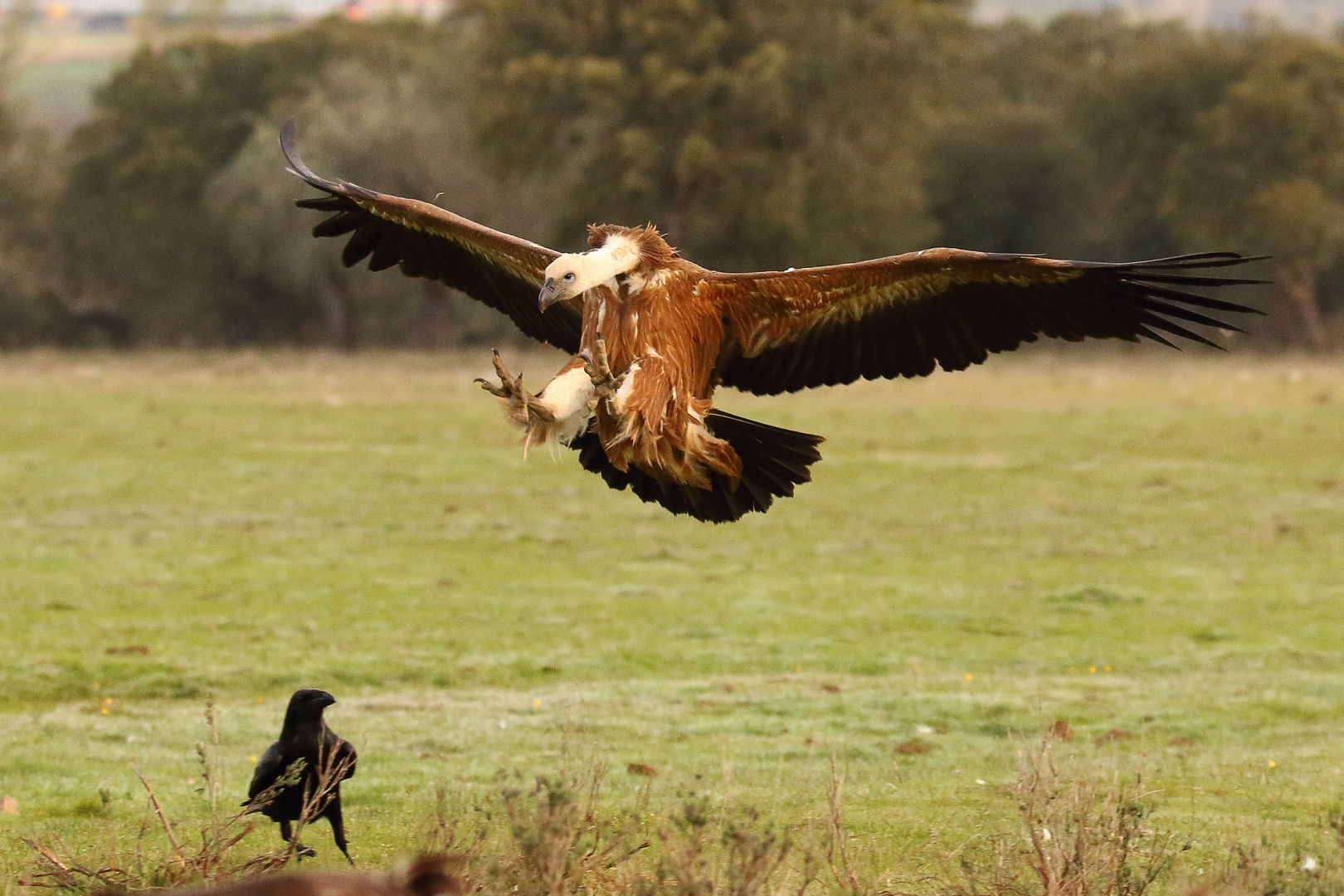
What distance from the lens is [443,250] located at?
30.1ft

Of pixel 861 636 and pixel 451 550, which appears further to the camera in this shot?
pixel 451 550

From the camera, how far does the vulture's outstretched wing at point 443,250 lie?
27.6ft

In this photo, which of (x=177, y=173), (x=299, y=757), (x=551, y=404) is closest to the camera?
(x=551, y=404)

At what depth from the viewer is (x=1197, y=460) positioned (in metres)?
26.5

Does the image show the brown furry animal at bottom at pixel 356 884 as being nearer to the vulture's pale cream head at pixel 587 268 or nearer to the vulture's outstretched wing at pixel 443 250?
the vulture's pale cream head at pixel 587 268

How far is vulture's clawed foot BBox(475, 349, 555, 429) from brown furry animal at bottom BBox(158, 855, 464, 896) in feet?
8.07

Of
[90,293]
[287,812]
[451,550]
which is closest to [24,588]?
[451,550]

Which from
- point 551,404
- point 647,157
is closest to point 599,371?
point 551,404

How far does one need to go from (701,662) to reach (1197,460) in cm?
1404

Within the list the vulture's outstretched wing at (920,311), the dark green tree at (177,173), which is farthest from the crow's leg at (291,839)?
the dark green tree at (177,173)

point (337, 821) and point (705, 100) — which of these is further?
point (705, 100)

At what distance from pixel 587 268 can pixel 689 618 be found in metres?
9.09

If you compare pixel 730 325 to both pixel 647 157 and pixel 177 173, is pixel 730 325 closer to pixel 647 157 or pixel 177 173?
pixel 647 157

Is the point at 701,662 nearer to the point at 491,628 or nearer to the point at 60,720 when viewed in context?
the point at 491,628
